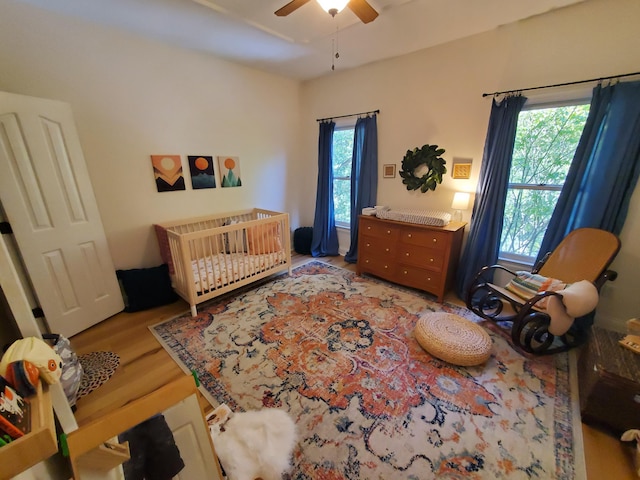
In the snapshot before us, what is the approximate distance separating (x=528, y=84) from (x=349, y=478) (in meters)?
3.21

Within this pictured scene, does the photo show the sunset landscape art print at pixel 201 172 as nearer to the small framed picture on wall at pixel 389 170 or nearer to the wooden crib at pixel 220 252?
the wooden crib at pixel 220 252

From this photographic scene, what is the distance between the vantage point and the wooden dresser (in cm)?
256

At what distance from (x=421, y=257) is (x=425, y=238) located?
220 millimetres

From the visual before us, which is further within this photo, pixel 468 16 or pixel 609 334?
pixel 468 16

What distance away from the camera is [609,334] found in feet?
5.32

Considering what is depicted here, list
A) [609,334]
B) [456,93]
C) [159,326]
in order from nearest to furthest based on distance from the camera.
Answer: [609,334] → [159,326] → [456,93]

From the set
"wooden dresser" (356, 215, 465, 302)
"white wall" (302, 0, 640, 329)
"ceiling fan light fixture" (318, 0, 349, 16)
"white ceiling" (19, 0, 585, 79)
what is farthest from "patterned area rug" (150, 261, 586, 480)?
"white ceiling" (19, 0, 585, 79)

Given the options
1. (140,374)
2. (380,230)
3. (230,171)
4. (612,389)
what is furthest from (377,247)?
(140,374)

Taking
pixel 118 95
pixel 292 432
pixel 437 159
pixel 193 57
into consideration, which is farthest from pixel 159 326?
pixel 437 159

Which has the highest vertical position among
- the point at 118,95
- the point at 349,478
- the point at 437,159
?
the point at 118,95

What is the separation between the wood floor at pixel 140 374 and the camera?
126 cm

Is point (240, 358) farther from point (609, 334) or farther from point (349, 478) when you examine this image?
point (609, 334)

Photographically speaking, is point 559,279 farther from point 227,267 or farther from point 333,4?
point 227,267

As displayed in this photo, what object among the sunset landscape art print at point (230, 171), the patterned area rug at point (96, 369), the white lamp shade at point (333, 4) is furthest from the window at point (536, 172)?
the patterned area rug at point (96, 369)
